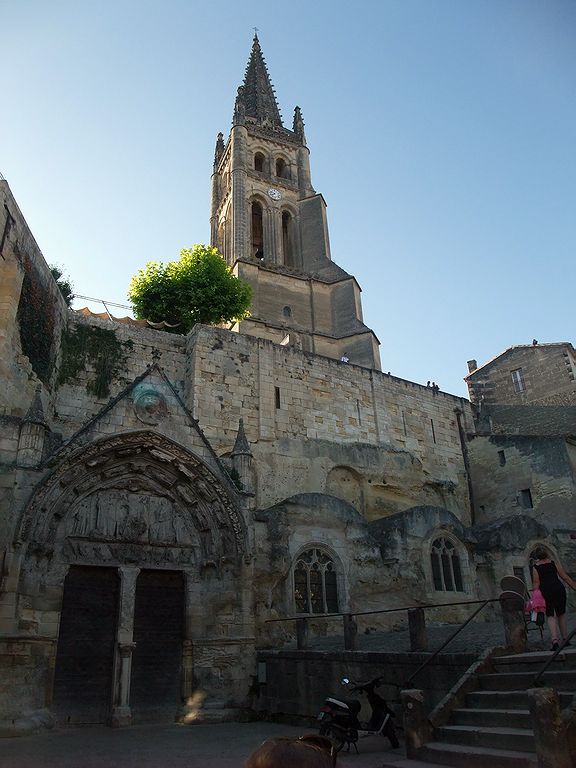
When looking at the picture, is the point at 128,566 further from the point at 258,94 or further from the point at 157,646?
the point at 258,94

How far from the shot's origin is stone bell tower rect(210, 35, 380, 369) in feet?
124

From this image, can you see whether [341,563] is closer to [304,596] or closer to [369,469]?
[304,596]

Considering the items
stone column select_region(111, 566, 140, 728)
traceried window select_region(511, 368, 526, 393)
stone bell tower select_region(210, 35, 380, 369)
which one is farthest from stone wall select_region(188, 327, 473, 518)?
stone bell tower select_region(210, 35, 380, 369)

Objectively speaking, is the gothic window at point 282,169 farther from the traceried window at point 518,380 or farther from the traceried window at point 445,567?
the traceried window at point 445,567

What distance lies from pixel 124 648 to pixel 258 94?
5466cm

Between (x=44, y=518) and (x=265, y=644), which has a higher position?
(x=44, y=518)

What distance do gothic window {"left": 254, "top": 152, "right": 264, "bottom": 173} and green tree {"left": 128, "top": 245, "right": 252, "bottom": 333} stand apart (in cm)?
2218

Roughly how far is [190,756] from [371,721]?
2689 mm

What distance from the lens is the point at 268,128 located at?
166 ft

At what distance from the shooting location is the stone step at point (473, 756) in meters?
6.16

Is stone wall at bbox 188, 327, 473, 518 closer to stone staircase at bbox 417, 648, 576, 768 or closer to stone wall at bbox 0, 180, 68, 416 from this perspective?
stone wall at bbox 0, 180, 68, 416

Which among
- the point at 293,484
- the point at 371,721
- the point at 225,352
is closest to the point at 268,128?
the point at 225,352

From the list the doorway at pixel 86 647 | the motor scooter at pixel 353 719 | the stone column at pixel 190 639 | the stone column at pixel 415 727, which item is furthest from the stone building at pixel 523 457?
the stone column at pixel 415 727

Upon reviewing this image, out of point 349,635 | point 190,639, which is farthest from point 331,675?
point 190,639
